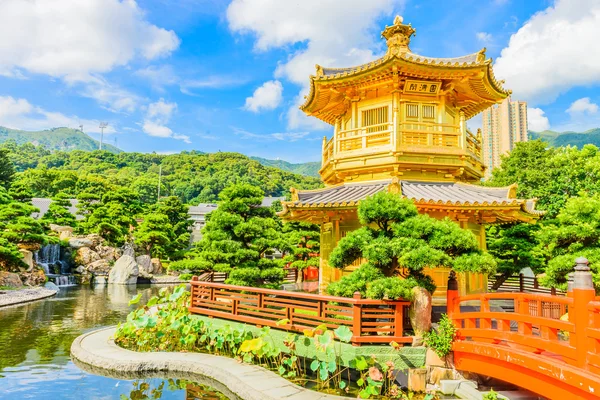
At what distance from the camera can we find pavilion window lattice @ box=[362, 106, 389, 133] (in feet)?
37.2

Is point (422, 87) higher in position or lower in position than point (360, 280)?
higher

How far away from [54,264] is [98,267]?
308 cm

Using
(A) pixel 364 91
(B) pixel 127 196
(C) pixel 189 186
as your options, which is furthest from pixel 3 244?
(C) pixel 189 186

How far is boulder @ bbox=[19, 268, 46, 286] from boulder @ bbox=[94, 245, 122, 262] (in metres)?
7.18

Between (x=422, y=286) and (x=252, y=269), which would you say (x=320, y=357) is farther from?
(x=252, y=269)

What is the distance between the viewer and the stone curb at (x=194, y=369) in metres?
7.03

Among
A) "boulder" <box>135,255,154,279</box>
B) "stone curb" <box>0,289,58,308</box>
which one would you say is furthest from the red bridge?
"boulder" <box>135,255,154,279</box>

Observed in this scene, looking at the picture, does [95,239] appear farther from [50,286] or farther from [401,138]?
[401,138]

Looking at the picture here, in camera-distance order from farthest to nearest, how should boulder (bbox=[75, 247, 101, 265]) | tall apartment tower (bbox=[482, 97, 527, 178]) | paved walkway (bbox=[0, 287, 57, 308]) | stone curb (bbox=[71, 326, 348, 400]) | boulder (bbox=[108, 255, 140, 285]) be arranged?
1. tall apartment tower (bbox=[482, 97, 527, 178])
2. boulder (bbox=[75, 247, 101, 265])
3. boulder (bbox=[108, 255, 140, 285])
4. paved walkway (bbox=[0, 287, 57, 308])
5. stone curb (bbox=[71, 326, 348, 400])

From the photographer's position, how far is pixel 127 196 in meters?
37.8

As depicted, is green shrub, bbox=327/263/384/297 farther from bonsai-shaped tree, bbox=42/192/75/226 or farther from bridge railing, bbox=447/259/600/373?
bonsai-shaped tree, bbox=42/192/75/226

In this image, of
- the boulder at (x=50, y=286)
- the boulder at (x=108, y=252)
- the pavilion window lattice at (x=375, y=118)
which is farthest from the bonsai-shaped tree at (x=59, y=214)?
the pavilion window lattice at (x=375, y=118)

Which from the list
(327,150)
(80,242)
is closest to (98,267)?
(80,242)

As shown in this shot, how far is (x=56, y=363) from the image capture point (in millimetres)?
9594
